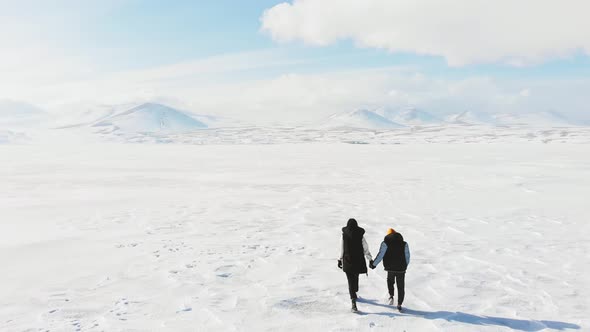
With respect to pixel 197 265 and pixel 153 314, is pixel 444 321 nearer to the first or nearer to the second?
pixel 153 314

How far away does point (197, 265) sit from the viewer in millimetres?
9820

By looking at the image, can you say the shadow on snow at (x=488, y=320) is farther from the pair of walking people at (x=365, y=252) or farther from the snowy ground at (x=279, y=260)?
the pair of walking people at (x=365, y=252)

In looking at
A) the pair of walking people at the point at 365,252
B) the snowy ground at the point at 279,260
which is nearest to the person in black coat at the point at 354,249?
the pair of walking people at the point at 365,252

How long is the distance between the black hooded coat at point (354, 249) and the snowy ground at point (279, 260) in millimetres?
753

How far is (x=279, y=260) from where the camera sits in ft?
33.4

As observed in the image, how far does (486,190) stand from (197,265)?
1681 centimetres

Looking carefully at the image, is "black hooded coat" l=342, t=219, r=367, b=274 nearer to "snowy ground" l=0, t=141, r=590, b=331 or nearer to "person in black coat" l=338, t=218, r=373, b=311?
"person in black coat" l=338, t=218, r=373, b=311

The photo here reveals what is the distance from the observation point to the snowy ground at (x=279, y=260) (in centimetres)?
698

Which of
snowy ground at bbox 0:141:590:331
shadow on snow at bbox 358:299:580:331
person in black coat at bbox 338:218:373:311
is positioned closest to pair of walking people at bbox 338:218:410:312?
person in black coat at bbox 338:218:373:311

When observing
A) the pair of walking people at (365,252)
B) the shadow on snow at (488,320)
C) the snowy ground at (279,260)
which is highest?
the pair of walking people at (365,252)

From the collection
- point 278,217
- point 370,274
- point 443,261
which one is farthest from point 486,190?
point 370,274

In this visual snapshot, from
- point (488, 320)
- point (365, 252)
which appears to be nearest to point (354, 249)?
point (365, 252)

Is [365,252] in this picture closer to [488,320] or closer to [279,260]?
[488,320]

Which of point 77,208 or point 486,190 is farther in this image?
point 486,190
